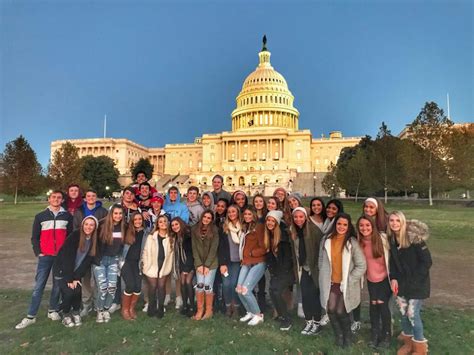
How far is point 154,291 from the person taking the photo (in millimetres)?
6430

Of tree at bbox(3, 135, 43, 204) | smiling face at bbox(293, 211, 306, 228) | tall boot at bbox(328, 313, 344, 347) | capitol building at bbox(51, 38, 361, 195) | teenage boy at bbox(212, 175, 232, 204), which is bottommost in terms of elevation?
tall boot at bbox(328, 313, 344, 347)

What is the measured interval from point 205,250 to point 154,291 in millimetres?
1283

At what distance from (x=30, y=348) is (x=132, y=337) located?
1.50 metres

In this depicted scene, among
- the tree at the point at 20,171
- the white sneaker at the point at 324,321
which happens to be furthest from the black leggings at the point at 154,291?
the tree at the point at 20,171

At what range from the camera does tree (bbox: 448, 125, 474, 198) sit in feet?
94.6

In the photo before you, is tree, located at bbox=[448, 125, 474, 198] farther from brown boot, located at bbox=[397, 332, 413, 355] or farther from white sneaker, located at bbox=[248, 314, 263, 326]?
white sneaker, located at bbox=[248, 314, 263, 326]

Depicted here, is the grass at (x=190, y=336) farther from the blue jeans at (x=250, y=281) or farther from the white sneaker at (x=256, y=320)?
the blue jeans at (x=250, y=281)

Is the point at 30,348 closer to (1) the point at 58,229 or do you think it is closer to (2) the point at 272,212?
(1) the point at 58,229

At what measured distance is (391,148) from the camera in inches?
1323

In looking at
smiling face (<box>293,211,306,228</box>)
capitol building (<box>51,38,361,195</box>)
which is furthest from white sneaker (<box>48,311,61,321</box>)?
capitol building (<box>51,38,361,195</box>)

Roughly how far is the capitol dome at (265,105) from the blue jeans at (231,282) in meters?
→ 90.0

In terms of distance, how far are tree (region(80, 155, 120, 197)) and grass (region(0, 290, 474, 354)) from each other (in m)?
55.3

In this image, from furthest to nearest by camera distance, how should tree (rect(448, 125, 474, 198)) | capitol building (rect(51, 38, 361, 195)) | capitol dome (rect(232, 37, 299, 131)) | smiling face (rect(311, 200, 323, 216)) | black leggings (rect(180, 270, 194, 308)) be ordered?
1. capitol dome (rect(232, 37, 299, 131))
2. capitol building (rect(51, 38, 361, 195))
3. tree (rect(448, 125, 474, 198))
4. black leggings (rect(180, 270, 194, 308))
5. smiling face (rect(311, 200, 323, 216))

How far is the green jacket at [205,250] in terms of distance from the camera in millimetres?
6285
